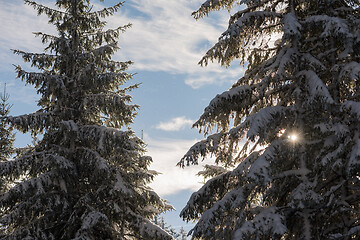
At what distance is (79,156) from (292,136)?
8263mm

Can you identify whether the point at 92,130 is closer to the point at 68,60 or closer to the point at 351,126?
the point at 68,60

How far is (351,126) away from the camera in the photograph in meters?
6.88

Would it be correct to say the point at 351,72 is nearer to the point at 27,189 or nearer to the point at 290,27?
the point at 290,27

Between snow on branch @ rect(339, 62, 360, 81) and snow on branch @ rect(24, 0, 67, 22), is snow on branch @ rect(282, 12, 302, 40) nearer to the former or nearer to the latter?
snow on branch @ rect(339, 62, 360, 81)

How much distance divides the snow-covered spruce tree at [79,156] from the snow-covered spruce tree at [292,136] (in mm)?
4704

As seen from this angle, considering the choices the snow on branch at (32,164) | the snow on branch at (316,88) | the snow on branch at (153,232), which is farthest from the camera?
the snow on branch at (153,232)

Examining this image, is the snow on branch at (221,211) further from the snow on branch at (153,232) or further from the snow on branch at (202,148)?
the snow on branch at (153,232)

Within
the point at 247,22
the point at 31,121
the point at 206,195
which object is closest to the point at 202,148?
the point at 206,195

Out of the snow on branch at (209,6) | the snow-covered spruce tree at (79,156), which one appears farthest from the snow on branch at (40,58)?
the snow on branch at (209,6)

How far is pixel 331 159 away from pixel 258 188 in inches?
60.9

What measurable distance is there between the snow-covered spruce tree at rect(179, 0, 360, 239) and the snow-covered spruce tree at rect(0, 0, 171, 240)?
15.4 feet

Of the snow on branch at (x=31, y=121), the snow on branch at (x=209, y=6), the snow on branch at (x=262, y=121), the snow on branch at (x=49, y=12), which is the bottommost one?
the snow on branch at (x=262, y=121)

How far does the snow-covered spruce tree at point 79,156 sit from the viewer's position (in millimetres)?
11781

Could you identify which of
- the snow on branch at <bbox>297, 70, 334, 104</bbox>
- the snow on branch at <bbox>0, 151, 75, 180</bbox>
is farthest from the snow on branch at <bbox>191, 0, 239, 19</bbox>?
the snow on branch at <bbox>0, 151, 75, 180</bbox>
